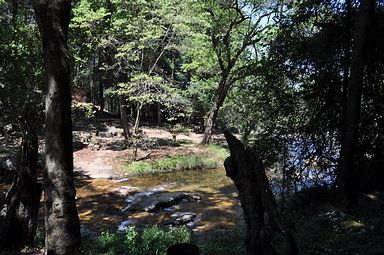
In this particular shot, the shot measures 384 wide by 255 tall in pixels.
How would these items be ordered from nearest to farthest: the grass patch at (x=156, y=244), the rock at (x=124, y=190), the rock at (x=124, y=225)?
1. the grass patch at (x=156, y=244)
2. the rock at (x=124, y=225)
3. the rock at (x=124, y=190)

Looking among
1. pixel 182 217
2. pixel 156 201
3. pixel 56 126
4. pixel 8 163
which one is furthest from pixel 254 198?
pixel 8 163

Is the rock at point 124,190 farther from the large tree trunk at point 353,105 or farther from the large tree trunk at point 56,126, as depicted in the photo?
the large tree trunk at point 56,126

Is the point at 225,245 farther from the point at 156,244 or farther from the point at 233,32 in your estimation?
the point at 233,32

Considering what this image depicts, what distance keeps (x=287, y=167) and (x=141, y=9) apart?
15.4m

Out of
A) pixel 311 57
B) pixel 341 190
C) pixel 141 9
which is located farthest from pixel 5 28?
pixel 141 9

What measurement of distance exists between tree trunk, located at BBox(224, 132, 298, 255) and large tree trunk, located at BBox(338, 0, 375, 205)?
3.13 meters

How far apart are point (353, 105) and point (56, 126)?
5796 millimetres

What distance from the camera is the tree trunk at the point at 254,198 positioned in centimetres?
540

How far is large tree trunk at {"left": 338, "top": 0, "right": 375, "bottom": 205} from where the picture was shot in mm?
7340

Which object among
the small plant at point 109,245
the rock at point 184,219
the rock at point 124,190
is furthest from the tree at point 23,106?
the rock at point 124,190

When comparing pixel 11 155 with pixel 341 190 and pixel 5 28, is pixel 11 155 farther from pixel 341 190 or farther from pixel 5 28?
pixel 341 190

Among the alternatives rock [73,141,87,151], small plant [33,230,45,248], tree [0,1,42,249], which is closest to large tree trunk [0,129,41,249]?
tree [0,1,42,249]

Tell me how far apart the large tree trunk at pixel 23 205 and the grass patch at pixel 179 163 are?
1134 centimetres

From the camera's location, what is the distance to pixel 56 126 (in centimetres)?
496
